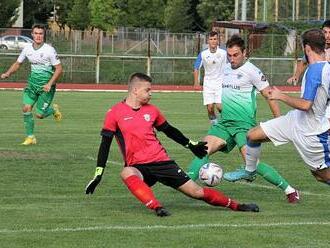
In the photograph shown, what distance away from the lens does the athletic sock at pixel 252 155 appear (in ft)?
35.5

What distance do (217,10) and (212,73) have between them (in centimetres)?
6222

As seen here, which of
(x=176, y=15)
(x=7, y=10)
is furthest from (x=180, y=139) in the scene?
(x=176, y=15)

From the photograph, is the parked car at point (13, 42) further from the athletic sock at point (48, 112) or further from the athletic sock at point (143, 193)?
the athletic sock at point (143, 193)

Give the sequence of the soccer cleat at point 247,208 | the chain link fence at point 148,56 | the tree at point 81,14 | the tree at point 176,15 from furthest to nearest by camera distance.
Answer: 1. the tree at point 81,14
2. the tree at point 176,15
3. the chain link fence at point 148,56
4. the soccer cleat at point 247,208

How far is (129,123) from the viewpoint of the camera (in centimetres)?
1016

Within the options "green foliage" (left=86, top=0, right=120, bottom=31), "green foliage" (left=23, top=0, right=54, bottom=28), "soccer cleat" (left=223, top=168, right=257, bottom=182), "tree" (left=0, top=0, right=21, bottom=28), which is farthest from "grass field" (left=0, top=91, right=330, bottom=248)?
"green foliage" (left=23, top=0, right=54, bottom=28)

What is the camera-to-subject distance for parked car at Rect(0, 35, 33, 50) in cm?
5363

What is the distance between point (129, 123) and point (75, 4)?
243ft

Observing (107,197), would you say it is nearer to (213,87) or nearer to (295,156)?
(295,156)

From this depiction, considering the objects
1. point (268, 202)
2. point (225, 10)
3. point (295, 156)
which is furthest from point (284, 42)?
point (268, 202)

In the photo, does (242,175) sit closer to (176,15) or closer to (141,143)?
(141,143)

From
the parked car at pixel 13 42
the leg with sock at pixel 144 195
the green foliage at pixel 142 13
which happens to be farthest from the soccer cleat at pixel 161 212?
the green foliage at pixel 142 13

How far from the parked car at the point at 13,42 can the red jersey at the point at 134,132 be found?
142 ft

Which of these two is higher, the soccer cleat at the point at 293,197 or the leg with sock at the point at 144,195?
the leg with sock at the point at 144,195
